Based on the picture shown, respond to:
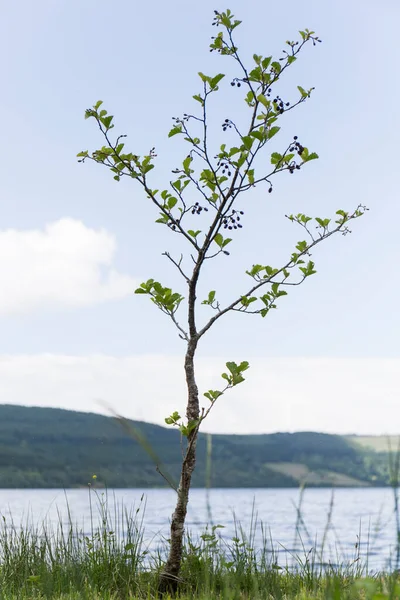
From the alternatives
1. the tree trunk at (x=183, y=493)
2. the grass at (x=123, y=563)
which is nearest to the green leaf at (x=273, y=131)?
the tree trunk at (x=183, y=493)

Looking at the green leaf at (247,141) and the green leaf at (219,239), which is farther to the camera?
the green leaf at (219,239)

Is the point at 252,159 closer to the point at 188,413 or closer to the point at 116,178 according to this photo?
the point at 116,178

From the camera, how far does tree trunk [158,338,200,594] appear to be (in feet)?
15.6

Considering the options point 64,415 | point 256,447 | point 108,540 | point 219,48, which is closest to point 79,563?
point 108,540

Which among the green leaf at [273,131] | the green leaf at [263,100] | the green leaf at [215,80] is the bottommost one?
the green leaf at [273,131]

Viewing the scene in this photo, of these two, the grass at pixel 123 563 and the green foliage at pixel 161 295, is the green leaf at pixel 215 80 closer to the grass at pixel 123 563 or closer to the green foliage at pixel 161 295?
the green foliage at pixel 161 295

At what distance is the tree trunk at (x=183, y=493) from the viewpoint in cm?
474

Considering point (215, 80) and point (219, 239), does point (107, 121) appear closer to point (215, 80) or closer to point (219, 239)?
point (215, 80)

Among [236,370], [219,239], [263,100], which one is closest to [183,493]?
[236,370]

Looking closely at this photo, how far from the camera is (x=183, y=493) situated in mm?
4691

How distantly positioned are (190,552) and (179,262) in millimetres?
2292

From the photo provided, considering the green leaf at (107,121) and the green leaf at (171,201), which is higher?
the green leaf at (107,121)

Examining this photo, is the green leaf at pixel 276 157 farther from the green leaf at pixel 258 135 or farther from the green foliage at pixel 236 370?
the green foliage at pixel 236 370

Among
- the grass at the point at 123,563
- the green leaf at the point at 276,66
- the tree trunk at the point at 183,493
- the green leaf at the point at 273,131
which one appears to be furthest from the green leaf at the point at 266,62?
the grass at the point at 123,563
